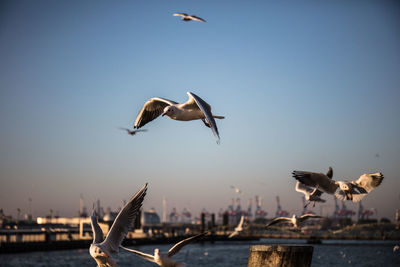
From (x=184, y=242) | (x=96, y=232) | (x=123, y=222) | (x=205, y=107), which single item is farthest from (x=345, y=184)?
(x=96, y=232)

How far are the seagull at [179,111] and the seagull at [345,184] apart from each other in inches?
53.8

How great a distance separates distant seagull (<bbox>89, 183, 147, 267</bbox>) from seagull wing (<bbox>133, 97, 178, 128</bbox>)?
83.8 inches

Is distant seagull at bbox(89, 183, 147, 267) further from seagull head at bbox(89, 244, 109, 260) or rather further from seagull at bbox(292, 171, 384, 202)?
seagull at bbox(292, 171, 384, 202)

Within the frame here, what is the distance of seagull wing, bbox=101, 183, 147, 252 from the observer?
6480 mm

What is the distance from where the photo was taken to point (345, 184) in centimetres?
743

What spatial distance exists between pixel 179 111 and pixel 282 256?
339 centimetres

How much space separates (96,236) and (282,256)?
2.91 meters

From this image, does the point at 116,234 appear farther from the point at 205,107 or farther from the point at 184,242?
the point at 205,107

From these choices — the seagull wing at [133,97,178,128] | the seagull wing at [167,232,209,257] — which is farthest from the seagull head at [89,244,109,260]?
the seagull wing at [133,97,178,128]

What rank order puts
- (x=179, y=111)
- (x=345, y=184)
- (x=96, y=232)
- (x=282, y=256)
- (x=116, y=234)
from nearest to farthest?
(x=282, y=256)
(x=116, y=234)
(x=96, y=232)
(x=345, y=184)
(x=179, y=111)

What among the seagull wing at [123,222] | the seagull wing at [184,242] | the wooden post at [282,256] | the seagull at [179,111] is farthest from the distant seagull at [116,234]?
the wooden post at [282,256]

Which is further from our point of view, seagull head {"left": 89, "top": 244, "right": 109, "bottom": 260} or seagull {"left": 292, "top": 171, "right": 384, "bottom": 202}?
seagull {"left": 292, "top": 171, "right": 384, "bottom": 202}

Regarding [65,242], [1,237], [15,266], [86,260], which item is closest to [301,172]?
[15,266]

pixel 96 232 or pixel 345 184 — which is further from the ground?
pixel 345 184
